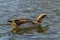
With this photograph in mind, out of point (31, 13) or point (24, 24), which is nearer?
point (24, 24)

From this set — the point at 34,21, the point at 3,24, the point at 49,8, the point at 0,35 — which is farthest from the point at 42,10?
the point at 0,35

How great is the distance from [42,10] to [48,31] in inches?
138

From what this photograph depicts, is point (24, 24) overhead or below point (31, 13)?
below

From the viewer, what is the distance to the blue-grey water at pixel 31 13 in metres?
12.4

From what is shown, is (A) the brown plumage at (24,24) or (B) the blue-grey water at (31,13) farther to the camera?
(A) the brown plumage at (24,24)

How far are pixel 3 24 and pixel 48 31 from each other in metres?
2.16

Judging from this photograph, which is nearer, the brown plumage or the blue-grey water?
the blue-grey water

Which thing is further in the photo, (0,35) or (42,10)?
(42,10)

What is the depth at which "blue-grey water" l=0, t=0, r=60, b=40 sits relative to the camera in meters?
12.4

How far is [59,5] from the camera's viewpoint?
57.4 ft

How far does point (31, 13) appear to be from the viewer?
15.6 metres

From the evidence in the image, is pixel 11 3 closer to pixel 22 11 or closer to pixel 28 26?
pixel 22 11

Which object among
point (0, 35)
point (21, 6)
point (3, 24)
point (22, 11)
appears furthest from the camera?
point (21, 6)

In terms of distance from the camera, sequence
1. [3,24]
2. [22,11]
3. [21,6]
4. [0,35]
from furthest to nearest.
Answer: [21,6] → [22,11] → [3,24] → [0,35]
